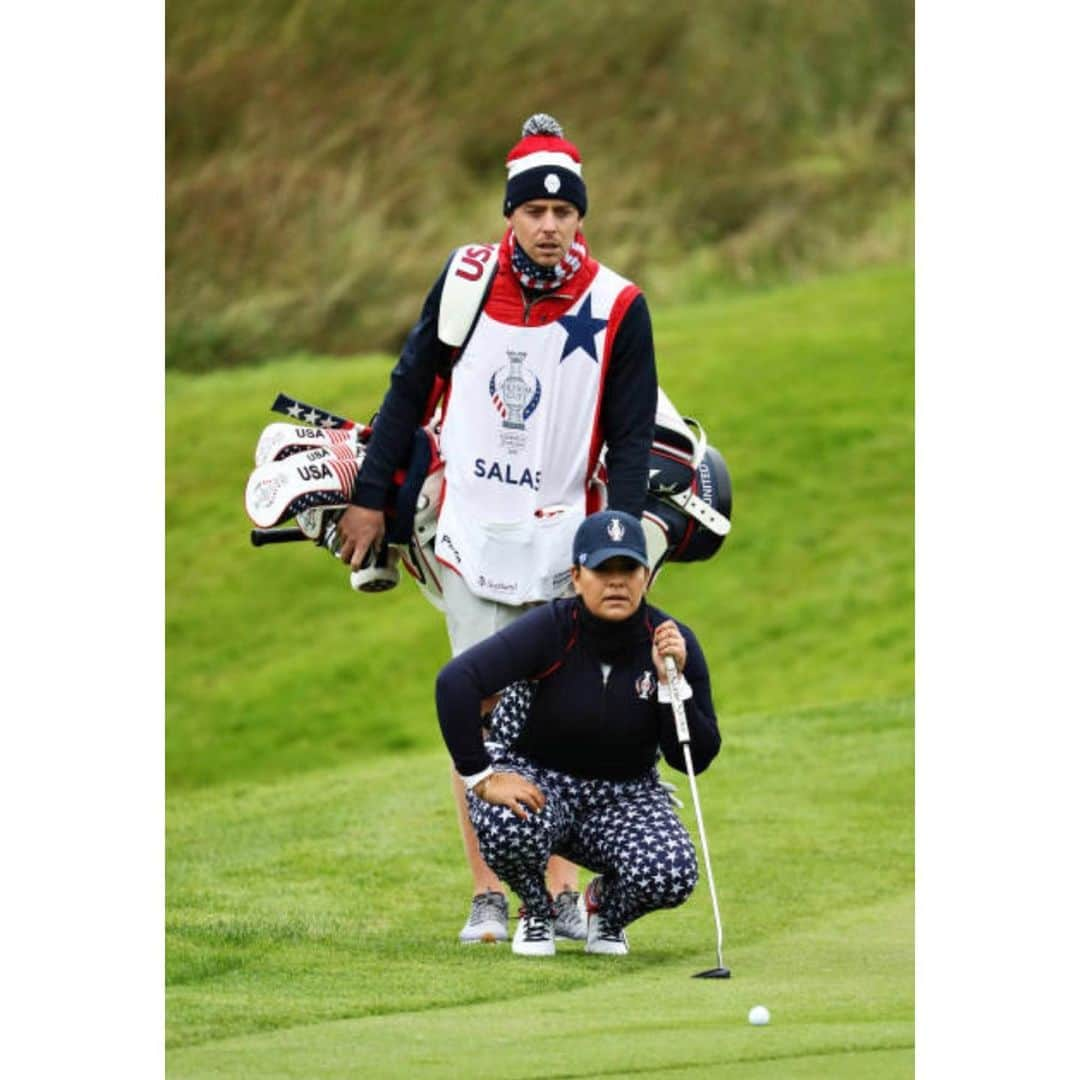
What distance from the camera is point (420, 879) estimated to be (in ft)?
25.5

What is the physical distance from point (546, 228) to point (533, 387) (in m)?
0.35

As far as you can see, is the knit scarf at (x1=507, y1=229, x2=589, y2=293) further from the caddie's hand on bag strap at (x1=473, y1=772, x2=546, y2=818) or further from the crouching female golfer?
the caddie's hand on bag strap at (x1=473, y1=772, x2=546, y2=818)

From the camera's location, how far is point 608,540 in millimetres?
6027

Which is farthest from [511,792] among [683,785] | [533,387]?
[683,785]

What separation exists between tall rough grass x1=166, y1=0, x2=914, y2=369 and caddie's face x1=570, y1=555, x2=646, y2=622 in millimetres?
3658

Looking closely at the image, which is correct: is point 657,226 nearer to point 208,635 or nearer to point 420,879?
point 208,635

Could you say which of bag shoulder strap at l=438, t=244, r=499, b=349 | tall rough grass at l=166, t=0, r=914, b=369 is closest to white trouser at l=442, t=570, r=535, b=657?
bag shoulder strap at l=438, t=244, r=499, b=349

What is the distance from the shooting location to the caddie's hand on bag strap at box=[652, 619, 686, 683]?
607cm

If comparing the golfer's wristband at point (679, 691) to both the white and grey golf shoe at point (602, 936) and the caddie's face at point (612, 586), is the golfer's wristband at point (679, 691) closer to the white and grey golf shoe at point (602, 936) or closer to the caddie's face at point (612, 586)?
the caddie's face at point (612, 586)

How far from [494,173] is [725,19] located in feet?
3.40

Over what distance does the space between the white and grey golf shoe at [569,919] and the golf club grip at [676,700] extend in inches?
24.5

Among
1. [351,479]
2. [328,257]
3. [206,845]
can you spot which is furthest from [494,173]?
[351,479]

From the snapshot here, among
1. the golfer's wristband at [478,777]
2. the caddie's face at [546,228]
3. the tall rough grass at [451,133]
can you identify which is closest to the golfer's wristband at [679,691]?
the golfer's wristband at [478,777]

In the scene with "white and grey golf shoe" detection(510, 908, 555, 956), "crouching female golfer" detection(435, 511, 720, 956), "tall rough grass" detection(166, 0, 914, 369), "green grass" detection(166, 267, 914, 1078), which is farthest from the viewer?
"tall rough grass" detection(166, 0, 914, 369)
